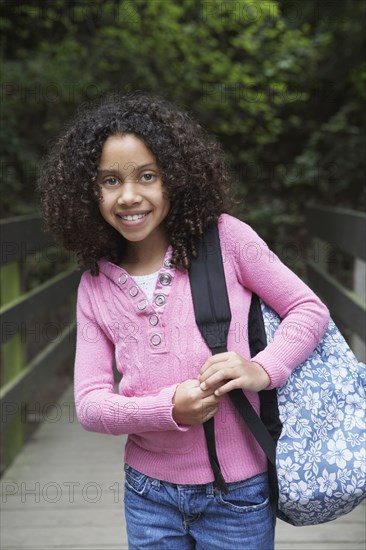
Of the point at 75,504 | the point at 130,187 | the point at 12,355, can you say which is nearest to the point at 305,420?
the point at 130,187

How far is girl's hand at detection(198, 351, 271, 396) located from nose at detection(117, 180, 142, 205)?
35 cm

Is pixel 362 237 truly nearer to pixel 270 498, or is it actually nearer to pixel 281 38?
pixel 270 498

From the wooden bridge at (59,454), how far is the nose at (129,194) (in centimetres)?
164

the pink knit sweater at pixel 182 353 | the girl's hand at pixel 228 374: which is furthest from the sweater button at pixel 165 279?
the girl's hand at pixel 228 374

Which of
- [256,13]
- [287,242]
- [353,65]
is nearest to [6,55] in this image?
[256,13]

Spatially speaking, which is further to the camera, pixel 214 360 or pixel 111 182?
pixel 111 182

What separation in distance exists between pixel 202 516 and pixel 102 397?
312 mm

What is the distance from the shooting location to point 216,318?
1613mm

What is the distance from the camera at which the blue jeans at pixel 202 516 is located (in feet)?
5.34

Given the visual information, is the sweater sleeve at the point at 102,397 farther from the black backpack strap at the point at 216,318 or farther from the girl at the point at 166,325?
the black backpack strap at the point at 216,318

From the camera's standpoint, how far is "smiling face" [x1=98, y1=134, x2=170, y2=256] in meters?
1.66

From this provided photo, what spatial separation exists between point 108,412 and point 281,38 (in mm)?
7164

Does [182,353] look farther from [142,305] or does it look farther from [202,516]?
[202,516]

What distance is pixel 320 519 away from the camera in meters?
1.61
